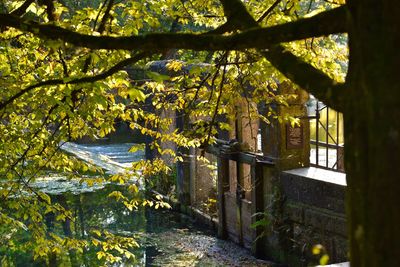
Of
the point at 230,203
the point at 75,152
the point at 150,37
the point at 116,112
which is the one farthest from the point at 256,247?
the point at 75,152

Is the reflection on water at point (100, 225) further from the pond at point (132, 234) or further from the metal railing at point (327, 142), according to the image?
the metal railing at point (327, 142)

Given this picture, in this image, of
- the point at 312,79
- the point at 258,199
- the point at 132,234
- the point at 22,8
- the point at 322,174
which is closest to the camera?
the point at 312,79

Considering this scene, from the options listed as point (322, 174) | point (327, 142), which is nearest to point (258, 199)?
point (322, 174)

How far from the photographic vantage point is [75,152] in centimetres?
2519

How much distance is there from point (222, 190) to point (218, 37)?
11.5 m

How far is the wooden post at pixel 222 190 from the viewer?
13391 mm

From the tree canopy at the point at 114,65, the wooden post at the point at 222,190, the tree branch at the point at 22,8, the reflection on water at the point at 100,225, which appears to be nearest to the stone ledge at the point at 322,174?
the tree canopy at the point at 114,65

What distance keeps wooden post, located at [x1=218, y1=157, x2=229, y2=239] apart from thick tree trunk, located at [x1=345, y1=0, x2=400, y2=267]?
1171 cm

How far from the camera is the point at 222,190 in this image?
13492 millimetres

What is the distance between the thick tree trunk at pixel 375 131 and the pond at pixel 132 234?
717 cm

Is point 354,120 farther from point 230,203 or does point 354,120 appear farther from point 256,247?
point 230,203

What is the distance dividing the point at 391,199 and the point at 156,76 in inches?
63.1

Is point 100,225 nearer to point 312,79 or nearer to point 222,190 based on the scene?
point 222,190

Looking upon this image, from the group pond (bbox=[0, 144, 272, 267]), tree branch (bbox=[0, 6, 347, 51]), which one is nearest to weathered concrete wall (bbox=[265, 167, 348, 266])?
pond (bbox=[0, 144, 272, 267])
